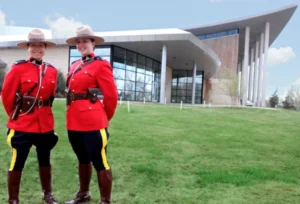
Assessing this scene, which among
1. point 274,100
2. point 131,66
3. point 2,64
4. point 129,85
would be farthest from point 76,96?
point 274,100

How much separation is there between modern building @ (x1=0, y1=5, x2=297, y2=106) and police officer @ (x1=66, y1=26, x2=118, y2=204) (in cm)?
2088

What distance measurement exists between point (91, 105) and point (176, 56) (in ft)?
94.6

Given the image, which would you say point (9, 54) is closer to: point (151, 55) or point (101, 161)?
point (151, 55)

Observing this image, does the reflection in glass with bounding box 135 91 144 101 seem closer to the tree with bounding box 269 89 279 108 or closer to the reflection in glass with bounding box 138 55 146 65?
the reflection in glass with bounding box 138 55 146 65

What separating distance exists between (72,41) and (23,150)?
1.27 m

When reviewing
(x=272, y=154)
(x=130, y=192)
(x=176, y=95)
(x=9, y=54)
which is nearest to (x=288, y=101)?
(x=176, y=95)

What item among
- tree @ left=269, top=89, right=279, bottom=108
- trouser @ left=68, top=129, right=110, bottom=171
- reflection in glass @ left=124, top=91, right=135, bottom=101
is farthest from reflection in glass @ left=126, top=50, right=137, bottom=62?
tree @ left=269, top=89, right=279, bottom=108

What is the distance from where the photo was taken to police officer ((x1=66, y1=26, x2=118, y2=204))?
3.12 m

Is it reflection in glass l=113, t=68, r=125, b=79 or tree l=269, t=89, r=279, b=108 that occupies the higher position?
reflection in glass l=113, t=68, r=125, b=79

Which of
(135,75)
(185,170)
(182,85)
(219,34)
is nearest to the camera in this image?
(185,170)

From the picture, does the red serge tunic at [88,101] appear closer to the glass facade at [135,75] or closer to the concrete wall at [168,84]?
the glass facade at [135,75]

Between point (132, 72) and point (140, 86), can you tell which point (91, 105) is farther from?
point (140, 86)

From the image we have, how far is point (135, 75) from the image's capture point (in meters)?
29.7

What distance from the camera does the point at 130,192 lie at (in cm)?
388
